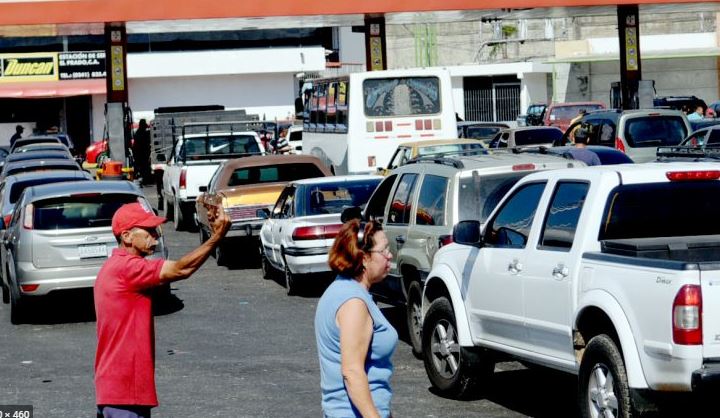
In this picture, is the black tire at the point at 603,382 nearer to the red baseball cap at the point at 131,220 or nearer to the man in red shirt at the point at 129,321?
the man in red shirt at the point at 129,321

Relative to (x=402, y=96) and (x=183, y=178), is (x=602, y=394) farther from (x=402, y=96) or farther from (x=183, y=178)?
(x=402, y=96)

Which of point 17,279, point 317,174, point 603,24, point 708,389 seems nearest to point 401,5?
point 317,174

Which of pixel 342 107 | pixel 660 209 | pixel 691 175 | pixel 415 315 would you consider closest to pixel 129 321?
pixel 660 209

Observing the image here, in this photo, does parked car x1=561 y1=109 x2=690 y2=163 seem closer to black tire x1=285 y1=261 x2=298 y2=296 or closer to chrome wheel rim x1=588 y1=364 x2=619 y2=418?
black tire x1=285 y1=261 x2=298 y2=296

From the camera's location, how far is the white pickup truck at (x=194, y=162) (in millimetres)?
26875

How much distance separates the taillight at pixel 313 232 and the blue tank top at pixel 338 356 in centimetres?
Answer: 1132

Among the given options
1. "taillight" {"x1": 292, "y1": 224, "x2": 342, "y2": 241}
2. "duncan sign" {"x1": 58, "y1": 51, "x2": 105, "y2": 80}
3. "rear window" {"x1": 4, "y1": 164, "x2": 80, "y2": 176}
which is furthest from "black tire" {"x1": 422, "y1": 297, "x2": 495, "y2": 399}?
"duncan sign" {"x1": 58, "y1": 51, "x2": 105, "y2": 80}

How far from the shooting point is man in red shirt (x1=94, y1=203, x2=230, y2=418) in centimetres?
683

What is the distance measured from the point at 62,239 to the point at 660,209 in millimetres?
8967

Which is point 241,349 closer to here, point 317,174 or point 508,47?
point 317,174

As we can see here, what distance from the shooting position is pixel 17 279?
16281 millimetres

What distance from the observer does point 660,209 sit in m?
9.10

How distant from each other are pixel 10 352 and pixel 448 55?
6148cm

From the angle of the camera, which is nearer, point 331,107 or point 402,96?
point 402,96
